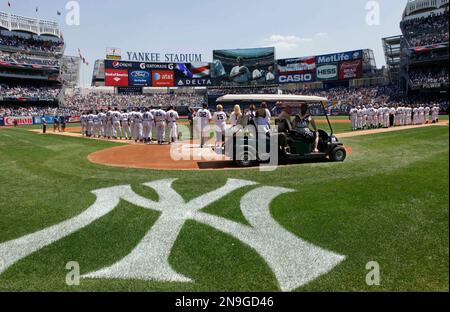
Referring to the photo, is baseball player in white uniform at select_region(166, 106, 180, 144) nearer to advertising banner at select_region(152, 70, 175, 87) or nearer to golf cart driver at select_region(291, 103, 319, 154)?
golf cart driver at select_region(291, 103, 319, 154)

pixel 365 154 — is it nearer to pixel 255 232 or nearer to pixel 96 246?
pixel 255 232

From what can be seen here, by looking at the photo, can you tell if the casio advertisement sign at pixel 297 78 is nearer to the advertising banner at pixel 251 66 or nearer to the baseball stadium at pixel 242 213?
the advertising banner at pixel 251 66

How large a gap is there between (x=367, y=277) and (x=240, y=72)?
3115 inches

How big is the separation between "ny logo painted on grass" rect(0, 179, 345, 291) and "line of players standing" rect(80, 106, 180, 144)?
11345mm

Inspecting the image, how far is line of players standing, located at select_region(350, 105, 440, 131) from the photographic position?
2692 cm

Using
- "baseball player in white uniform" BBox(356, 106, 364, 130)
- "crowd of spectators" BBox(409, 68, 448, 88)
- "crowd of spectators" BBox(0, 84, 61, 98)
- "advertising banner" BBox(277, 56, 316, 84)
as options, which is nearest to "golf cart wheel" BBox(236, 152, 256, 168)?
"baseball player in white uniform" BBox(356, 106, 364, 130)

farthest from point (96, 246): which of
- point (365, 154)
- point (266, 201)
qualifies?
point (365, 154)

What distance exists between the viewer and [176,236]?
19.1ft

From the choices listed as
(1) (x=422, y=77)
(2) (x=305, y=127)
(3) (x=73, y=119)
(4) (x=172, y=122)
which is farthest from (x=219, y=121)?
(3) (x=73, y=119)

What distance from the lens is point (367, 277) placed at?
4.18 meters

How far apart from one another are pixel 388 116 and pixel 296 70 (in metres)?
54.8

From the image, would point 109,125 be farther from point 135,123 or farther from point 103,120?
point 135,123

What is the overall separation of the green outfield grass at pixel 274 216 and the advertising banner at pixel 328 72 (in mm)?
70162

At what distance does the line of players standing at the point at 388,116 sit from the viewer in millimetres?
26922
